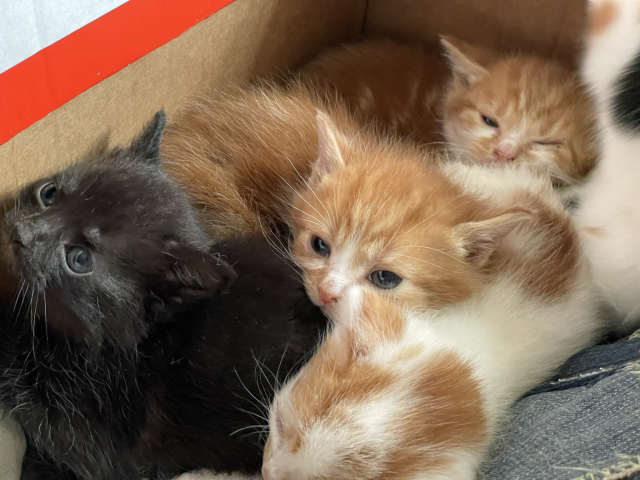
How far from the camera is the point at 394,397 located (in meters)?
0.91

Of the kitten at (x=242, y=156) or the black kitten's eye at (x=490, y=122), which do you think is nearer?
the kitten at (x=242, y=156)

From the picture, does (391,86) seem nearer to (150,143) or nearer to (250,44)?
(250,44)

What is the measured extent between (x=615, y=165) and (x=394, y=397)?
696mm

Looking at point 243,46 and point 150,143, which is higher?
point 243,46

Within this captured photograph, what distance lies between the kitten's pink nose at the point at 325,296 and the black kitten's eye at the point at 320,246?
4.4 inches

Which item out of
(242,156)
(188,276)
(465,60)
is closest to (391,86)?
(465,60)

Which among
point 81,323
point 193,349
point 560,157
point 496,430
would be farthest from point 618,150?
point 81,323

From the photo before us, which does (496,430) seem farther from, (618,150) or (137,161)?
(137,161)

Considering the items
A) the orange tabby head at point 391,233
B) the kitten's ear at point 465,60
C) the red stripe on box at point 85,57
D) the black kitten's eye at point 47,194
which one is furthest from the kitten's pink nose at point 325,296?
the kitten's ear at point 465,60

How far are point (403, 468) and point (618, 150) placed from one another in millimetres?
777

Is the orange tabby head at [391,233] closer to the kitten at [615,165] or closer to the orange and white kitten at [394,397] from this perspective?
the orange and white kitten at [394,397]

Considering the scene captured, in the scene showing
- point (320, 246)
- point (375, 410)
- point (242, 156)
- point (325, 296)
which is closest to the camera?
point (375, 410)

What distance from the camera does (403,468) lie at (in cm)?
87

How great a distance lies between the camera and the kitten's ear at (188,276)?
996 mm
